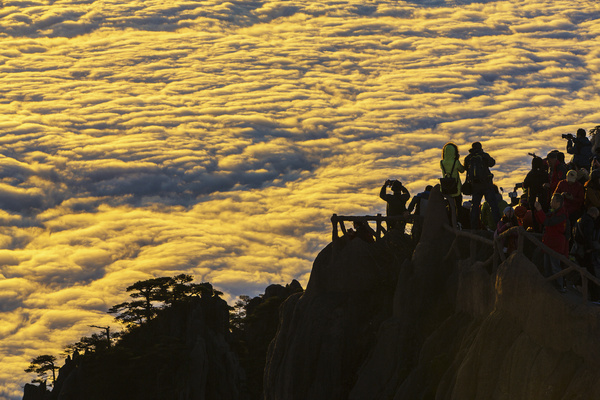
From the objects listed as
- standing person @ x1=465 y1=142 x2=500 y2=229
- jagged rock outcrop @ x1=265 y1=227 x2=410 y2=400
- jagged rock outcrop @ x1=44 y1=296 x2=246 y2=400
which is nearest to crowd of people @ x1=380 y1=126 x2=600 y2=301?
standing person @ x1=465 y1=142 x2=500 y2=229

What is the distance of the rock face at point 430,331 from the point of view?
18.5 metres

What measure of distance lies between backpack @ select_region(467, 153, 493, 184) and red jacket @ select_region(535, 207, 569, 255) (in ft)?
28.6

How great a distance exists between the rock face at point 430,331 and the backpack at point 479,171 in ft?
5.73

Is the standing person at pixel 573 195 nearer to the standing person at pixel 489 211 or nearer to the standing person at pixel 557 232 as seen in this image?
the standing person at pixel 557 232

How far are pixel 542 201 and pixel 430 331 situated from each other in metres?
4.99

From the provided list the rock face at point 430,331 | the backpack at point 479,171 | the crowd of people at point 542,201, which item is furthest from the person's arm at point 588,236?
the backpack at point 479,171

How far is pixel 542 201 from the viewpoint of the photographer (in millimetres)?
27828

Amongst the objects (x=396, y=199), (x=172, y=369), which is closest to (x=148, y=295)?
(x=172, y=369)

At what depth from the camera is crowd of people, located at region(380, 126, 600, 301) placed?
21.0 meters

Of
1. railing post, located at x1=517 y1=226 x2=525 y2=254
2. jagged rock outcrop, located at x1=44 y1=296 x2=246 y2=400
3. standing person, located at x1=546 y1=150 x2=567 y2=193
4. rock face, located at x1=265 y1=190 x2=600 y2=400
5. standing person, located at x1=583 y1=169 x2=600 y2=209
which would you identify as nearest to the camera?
rock face, located at x1=265 y1=190 x2=600 y2=400

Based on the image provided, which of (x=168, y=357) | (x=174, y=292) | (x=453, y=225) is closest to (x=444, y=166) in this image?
(x=453, y=225)

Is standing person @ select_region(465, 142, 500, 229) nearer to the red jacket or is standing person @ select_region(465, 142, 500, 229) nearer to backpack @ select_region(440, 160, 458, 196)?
backpack @ select_region(440, 160, 458, 196)

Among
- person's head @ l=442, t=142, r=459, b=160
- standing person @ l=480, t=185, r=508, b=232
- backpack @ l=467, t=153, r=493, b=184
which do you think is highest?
person's head @ l=442, t=142, r=459, b=160

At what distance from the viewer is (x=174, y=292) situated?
107 m
